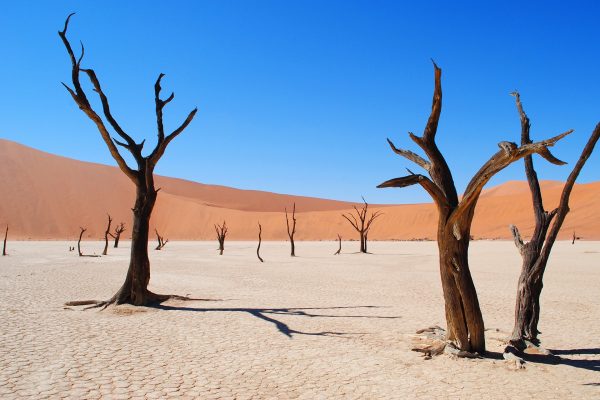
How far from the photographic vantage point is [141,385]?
5242mm

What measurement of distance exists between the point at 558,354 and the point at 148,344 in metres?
5.91

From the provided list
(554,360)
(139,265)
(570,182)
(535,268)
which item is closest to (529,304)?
(535,268)

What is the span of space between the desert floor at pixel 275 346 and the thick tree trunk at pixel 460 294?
323mm

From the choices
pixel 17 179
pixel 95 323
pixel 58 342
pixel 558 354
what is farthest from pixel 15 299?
pixel 17 179

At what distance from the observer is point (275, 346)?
6992 millimetres

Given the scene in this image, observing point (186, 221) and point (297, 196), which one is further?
point (297, 196)

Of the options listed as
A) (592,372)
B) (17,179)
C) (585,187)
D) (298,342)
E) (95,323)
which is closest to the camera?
(592,372)

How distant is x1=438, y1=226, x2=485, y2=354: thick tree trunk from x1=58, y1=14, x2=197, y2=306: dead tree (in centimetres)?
665

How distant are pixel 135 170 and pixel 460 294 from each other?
24.6 ft

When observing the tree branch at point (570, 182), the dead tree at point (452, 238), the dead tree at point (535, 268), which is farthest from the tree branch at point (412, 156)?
the tree branch at point (570, 182)

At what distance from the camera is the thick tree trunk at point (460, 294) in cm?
622

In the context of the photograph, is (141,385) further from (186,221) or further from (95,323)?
(186,221)

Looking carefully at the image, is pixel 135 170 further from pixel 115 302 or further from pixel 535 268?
pixel 535 268

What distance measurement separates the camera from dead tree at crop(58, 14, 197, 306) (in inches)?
393
